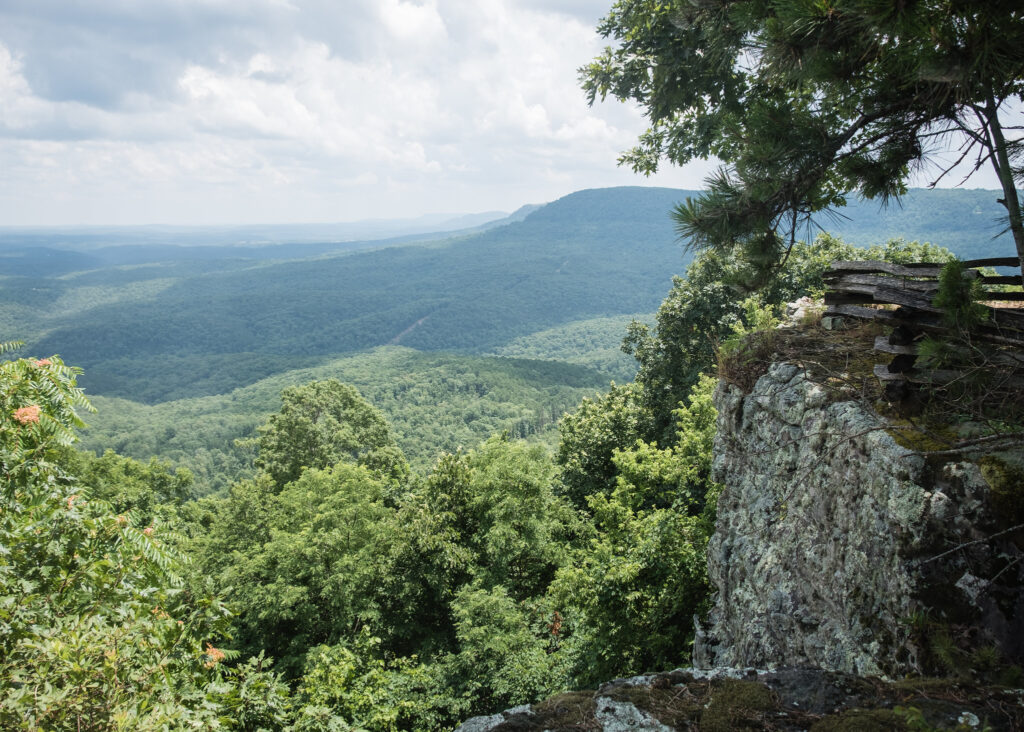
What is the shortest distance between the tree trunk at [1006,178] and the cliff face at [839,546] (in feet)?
6.76

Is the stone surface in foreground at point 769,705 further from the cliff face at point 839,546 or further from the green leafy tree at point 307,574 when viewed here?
the green leafy tree at point 307,574

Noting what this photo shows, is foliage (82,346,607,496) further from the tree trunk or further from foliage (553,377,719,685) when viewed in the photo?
the tree trunk

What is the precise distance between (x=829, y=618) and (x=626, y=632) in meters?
6.24

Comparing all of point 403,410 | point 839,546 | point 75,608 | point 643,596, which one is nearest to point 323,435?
point 643,596

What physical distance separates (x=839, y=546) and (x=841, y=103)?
4491mm

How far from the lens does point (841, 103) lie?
5543mm

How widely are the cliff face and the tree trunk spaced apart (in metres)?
2.06

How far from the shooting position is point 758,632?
245 inches

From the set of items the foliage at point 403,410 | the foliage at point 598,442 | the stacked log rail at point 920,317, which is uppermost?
the stacked log rail at point 920,317

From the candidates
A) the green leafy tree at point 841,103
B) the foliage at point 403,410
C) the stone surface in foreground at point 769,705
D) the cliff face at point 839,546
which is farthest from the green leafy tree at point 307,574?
the foliage at point 403,410

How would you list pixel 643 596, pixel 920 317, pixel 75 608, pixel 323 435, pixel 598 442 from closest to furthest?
pixel 75 608 → pixel 920 317 → pixel 643 596 → pixel 598 442 → pixel 323 435

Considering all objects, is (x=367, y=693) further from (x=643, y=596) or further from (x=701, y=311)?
(x=701, y=311)

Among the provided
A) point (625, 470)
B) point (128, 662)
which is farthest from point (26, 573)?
point (625, 470)

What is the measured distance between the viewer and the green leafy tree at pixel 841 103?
396 centimetres
